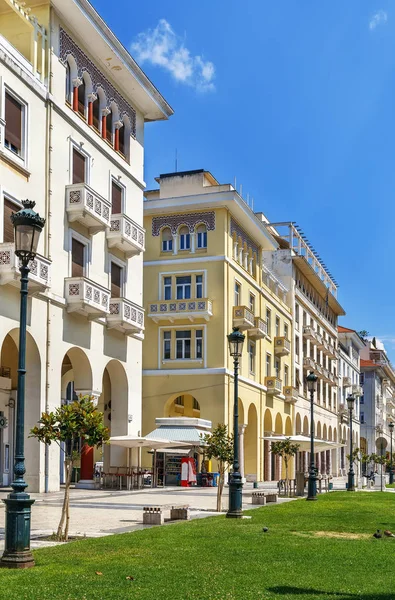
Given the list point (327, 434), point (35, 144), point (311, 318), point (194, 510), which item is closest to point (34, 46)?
point (35, 144)

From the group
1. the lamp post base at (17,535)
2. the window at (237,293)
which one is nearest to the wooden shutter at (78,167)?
the window at (237,293)

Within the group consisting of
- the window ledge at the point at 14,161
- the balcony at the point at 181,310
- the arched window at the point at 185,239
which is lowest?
the balcony at the point at 181,310

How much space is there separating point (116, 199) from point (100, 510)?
1521cm

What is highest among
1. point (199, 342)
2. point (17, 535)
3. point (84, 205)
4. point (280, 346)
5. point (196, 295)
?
point (84, 205)

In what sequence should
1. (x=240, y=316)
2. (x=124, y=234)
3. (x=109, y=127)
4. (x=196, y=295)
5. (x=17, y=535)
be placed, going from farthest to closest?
(x=240, y=316), (x=196, y=295), (x=109, y=127), (x=124, y=234), (x=17, y=535)

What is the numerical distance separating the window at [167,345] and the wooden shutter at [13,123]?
22.5 meters

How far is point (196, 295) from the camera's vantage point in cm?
4622

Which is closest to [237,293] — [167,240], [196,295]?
[196,295]

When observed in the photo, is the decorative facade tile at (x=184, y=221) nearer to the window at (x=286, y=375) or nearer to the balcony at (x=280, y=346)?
the balcony at (x=280, y=346)

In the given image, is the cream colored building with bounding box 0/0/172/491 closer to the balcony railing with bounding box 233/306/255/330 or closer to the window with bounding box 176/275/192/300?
the window with bounding box 176/275/192/300

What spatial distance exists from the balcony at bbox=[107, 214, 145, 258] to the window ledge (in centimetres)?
604

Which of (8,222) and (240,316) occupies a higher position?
(8,222)

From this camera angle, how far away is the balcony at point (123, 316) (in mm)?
30625

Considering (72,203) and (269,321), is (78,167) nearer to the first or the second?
(72,203)
